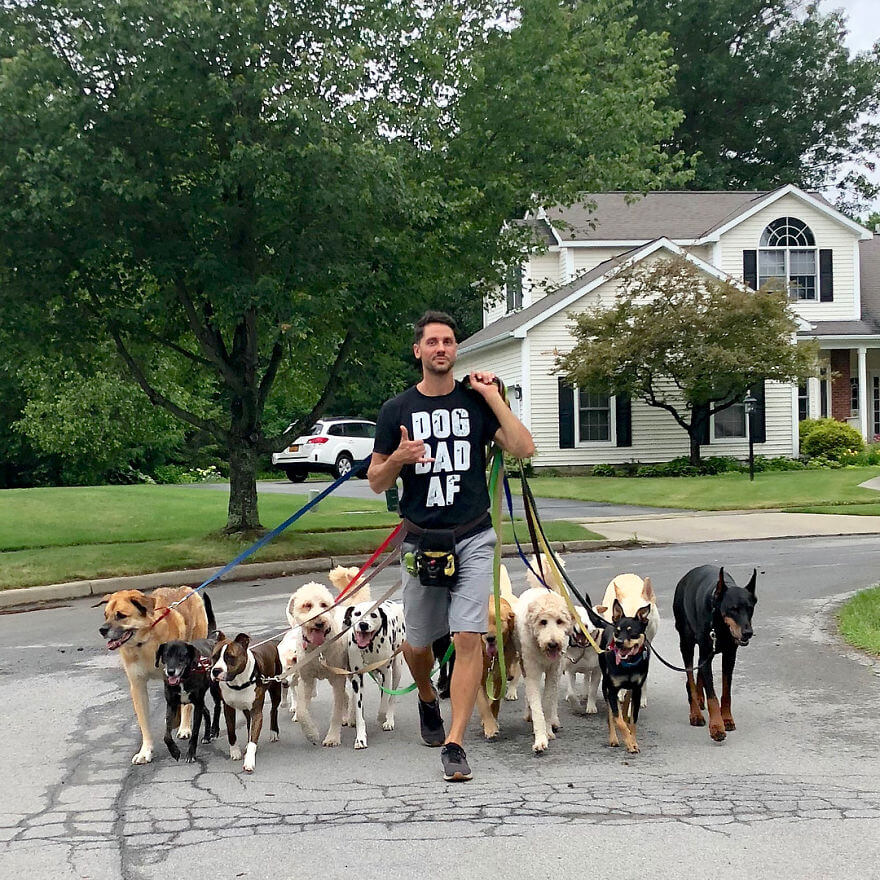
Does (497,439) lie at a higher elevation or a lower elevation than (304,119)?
lower

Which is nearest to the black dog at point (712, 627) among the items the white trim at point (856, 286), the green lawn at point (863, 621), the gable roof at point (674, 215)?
the green lawn at point (863, 621)

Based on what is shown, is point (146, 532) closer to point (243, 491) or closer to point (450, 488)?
point (243, 491)

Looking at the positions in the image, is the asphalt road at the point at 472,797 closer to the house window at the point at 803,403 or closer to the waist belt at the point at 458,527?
the waist belt at the point at 458,527

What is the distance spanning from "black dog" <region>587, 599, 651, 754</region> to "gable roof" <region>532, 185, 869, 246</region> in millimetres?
27370

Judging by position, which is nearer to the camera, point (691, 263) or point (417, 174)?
point (417, 174)

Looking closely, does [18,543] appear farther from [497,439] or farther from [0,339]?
[497,439]

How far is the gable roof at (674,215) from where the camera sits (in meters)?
33.8

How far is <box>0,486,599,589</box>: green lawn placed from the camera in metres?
14.7

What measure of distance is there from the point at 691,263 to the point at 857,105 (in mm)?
28225

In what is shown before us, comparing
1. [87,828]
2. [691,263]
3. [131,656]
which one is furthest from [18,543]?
[691,263]

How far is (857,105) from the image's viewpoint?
52.6 meters

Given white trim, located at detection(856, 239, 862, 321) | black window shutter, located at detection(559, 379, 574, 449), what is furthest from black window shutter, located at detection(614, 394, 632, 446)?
white trim, located at detection(856, 239, 862, 321)

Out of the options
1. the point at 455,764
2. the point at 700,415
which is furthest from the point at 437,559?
the point at 700,415

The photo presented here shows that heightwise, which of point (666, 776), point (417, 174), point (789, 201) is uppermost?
point (789, 201)
